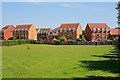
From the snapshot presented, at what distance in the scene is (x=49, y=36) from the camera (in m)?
83.4

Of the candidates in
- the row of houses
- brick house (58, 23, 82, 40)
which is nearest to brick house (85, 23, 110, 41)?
the row of houses

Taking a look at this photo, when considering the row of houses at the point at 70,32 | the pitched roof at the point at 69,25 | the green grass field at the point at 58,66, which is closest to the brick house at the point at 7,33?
the row of houses at the point at 70,32

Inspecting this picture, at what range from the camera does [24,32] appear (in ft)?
254

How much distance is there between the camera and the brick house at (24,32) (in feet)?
253

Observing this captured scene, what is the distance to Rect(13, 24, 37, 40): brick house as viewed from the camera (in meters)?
77.2

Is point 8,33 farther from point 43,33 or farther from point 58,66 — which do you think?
point 58,66

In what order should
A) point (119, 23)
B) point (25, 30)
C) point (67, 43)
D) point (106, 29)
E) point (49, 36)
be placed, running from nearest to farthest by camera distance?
point (119, 23)
point (67, 43)
point (106, 29)
point (25, 30)
point (49, 36)

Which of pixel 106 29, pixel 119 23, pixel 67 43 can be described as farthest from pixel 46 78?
pixel 106 29

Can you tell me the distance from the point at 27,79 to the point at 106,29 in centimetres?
6346

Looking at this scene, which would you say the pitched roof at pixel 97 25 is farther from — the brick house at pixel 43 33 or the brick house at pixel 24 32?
the brick house at pixel 24 32

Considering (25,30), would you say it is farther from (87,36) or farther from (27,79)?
(27,79)

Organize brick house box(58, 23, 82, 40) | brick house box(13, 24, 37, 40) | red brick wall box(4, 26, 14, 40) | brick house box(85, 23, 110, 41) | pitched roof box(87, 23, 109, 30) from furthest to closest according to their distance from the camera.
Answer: brick house box(13, 24, 37, 40) → red brick wall box(4, 26, 14, 40) → brick house box(58, 23, 82, 40) → pitched roof box(87, 23, 109, 30) → brick house box(85, 23, 110, 41)

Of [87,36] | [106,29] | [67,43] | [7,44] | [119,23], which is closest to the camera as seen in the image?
[119,23]

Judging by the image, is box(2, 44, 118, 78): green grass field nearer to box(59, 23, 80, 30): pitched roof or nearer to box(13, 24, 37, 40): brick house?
box(59, 23, 80, 30): pitched roof
